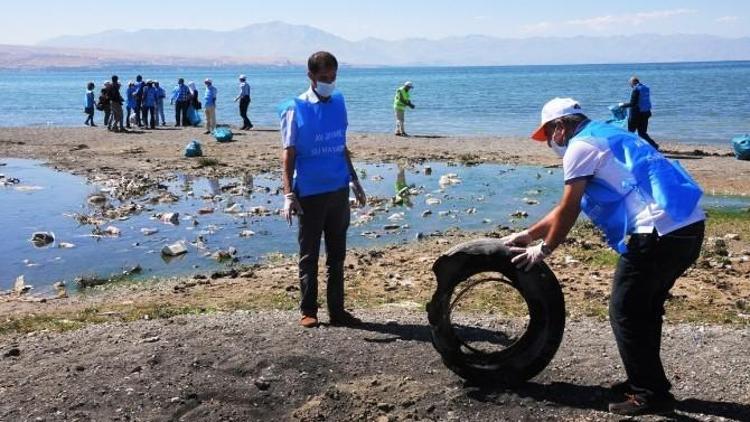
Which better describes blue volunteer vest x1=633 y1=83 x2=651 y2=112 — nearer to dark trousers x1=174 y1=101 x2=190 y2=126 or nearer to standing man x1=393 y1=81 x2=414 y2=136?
standing man x1=393 y1=81 x2=414 y2=136

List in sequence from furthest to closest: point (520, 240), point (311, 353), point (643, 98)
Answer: point (643, 98), point (311, 353), point (520, 240)

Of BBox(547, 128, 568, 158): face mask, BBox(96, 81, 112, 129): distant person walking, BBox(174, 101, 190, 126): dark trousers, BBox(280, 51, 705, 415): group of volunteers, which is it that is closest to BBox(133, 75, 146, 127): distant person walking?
BBox(96, 81, 112, 129): distant person walking

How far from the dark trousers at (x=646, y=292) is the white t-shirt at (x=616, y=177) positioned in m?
0.06

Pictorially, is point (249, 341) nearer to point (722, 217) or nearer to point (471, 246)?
point (471, 246)

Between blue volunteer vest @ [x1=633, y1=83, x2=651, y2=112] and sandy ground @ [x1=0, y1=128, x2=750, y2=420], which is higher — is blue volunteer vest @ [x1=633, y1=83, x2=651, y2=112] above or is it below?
above

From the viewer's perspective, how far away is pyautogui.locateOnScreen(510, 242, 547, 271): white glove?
210 inches

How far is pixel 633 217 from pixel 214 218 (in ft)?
36.9

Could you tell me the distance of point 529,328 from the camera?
5.91m

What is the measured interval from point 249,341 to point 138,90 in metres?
28.0

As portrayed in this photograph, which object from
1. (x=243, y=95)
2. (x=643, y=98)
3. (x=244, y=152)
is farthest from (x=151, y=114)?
(x=643, y=98)

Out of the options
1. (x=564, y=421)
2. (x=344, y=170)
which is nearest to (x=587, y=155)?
(x=564, y=421)

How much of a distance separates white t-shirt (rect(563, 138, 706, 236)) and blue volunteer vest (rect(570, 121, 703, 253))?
0.8 inches

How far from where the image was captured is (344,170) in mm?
7117

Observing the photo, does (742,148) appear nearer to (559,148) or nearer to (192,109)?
(559,148)
